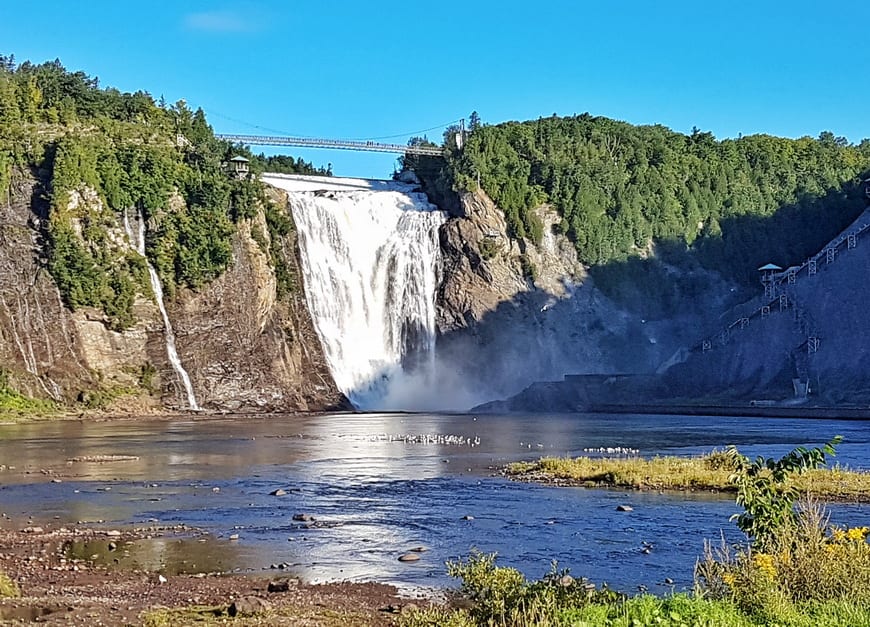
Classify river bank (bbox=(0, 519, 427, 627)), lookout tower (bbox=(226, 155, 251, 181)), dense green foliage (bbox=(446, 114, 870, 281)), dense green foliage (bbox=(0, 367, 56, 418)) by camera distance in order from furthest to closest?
dense green foliage (bbox=(446, 114, 870, 281)) → lookout tower (bbox=(226, 155, 251, 181)) → dense green foliage (bbox=(0, 367, 56, 418)) → river bank (bbox=(0, 519, 427, 627))

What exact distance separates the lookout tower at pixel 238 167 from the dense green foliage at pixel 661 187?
907 inches

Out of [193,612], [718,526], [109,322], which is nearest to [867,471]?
[718,526]

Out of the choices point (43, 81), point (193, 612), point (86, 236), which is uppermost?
point (43, 81)

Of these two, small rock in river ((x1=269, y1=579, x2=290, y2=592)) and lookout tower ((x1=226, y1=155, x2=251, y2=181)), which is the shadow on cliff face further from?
small rock in river ((x1=269, y1=579, x2=290, y2=592))

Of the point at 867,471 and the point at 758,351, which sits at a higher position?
the point at 758,351

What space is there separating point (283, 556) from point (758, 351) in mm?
74894

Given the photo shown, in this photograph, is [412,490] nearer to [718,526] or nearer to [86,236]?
[718,526]

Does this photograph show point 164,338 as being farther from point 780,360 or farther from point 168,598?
point 168,598

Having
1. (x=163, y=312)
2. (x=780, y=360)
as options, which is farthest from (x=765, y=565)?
(x=163, y=312)

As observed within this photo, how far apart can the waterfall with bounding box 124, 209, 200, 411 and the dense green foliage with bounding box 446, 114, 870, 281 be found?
115 feet

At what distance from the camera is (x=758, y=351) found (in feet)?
302

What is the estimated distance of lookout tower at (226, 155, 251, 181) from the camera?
106500mm

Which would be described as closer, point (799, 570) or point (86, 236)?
point (799, 570)

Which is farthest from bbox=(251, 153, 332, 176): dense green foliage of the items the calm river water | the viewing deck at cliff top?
the calm river water
